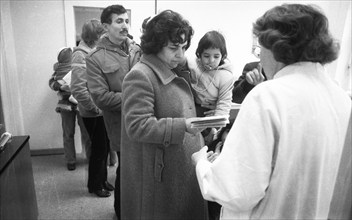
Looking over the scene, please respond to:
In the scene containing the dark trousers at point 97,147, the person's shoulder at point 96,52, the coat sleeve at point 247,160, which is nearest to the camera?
the coat sleeve at point 247,160

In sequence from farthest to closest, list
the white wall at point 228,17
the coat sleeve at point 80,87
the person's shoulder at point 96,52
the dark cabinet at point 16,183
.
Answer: the white wall at point 228,17 < the coat sleeve at point 80,87 < the person's shoulder at point 96,52 < the dark cabinet at point 16,183

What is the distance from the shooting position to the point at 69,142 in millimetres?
2928

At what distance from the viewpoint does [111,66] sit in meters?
1.81

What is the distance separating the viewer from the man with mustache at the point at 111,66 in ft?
5.85

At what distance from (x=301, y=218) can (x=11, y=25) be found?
10.4 feet

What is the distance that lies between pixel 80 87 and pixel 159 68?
115 cm

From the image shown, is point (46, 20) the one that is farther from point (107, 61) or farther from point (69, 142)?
point (107, 61)

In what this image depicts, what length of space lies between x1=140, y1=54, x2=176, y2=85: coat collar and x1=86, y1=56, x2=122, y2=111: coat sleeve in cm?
60

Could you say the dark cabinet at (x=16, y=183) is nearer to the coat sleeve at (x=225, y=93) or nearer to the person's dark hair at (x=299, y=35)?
the coat sleeve at (x=225, y=93)

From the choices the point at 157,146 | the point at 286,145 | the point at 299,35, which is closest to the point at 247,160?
the point at 286,145

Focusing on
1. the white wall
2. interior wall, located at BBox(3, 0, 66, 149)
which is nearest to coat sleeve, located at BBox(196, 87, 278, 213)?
the white wall

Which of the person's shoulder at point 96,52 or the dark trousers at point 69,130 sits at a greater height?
the person's shoulder at point 96,52

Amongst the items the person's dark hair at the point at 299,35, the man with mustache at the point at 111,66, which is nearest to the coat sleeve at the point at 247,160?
the person's dark hair at the point at 299,35

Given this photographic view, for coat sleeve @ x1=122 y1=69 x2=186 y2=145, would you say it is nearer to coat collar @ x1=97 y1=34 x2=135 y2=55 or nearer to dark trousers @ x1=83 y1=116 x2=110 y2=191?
coat collar @ x1=97 y1=34 x2=135 y2=55
